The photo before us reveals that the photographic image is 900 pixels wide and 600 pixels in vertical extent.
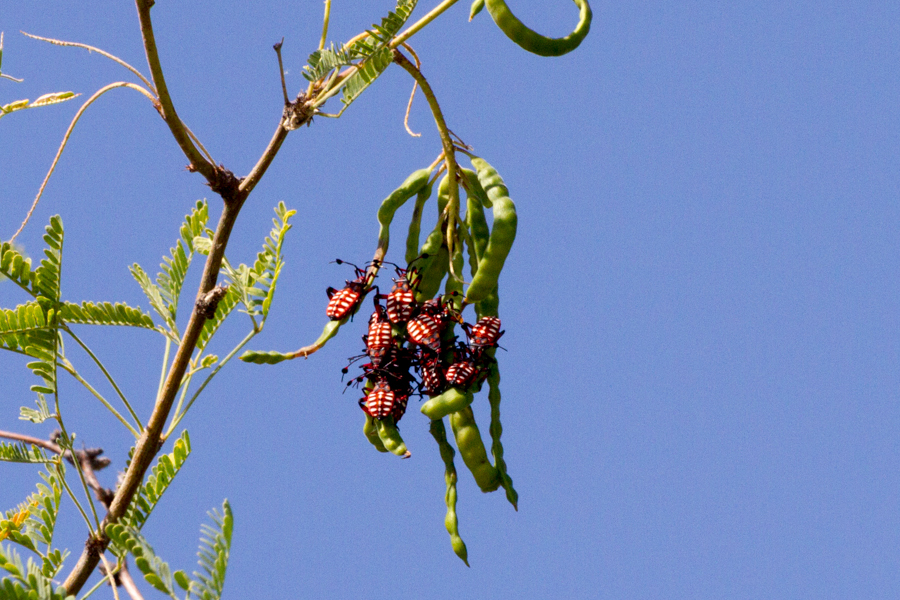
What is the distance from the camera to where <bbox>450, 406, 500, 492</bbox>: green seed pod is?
3102 millimetres

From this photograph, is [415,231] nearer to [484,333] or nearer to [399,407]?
[484,333]

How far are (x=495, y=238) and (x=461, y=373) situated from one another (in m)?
0.42

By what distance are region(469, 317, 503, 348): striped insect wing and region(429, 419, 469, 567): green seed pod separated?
0.29 metres

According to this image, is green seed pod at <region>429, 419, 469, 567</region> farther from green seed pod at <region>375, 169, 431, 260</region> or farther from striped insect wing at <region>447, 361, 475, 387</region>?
green seed pod at <region>375, 169, 431, 260</region>

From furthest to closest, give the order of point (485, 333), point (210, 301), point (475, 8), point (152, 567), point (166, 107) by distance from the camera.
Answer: point (485, 333), point (475, 8), point (210, 301), point (166, 107), point (152, 567)

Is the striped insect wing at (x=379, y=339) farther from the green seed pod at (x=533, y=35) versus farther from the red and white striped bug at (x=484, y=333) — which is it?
the green seed pod at (x=533, y=35)

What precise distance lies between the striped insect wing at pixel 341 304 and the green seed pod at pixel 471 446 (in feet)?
1.52

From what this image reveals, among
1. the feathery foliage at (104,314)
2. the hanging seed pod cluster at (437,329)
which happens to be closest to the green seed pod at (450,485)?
the hanging seed pod cluster at (437,329)

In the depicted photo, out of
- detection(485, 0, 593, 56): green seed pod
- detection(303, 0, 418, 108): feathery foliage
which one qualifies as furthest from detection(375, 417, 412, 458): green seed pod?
detection(485, 0, 593, 56): green seed pod

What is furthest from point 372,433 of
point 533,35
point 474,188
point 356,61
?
point 533,35

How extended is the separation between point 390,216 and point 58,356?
1.06m

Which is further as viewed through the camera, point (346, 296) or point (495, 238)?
point (346, 296)

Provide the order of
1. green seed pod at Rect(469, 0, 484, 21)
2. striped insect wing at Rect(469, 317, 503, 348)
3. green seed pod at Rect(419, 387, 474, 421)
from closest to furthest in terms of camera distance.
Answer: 1. green seed pod at Rect(469, 0, 484, 21)
2. green seed pod at Rect(419, 387, 474, 421)
3. striped insect wing at Rect(469, 317, 503, 348)

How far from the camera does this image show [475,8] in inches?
115
